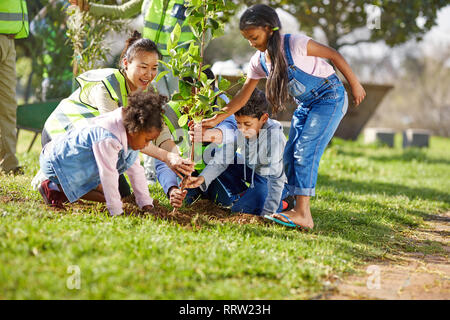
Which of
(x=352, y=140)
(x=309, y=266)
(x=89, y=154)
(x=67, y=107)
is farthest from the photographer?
(x=352, y=140)

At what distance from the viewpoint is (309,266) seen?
245 cm

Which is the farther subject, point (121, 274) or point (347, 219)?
point (347, 219)

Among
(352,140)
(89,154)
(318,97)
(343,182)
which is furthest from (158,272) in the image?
(352,140)

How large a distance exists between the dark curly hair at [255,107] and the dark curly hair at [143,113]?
766 millimetres

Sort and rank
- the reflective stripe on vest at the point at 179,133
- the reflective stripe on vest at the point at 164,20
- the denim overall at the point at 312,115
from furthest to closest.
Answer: the reflective stripe on vest at the point at 164,20
the reflective stripe on vest at the point at 179,133
the denim overall at the point at 312,115

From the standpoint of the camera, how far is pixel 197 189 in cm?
376

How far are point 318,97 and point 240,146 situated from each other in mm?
669

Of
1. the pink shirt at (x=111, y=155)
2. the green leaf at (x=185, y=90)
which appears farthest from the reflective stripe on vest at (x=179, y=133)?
the pink shirt at (x=111, y=155)

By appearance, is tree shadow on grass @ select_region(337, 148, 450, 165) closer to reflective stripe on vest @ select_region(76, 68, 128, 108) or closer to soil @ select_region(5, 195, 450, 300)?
soil @ select_region(5, 195, 450, 300)

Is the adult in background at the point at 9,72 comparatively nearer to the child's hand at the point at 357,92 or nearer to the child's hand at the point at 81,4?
the child's hand at the point at 81,4

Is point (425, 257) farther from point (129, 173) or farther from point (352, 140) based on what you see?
point (352, 140)

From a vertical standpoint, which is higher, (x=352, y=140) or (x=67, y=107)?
(x=67, y=107)

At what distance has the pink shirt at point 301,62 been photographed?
121 inches

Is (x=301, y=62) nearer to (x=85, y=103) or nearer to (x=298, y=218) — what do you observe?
(x=298, y=218)
